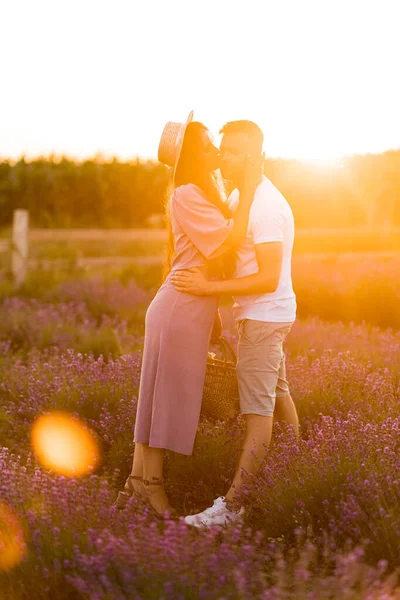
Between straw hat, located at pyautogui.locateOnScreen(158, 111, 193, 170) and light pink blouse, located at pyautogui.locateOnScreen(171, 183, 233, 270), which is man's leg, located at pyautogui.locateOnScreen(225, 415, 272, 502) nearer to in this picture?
light pink blouse, located at pyautogui.locateOnScreen(171, 183, 233, 270)

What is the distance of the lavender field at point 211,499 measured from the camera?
250 centimetres

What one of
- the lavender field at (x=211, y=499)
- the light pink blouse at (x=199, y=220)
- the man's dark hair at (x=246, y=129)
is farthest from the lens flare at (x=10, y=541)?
the man's dark hair at (x=246, y=129)

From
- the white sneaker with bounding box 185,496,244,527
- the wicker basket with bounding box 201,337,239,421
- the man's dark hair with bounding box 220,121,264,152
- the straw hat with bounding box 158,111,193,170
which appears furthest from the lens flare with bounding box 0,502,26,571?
the man's dark hair with bounding box 220,121,264,152

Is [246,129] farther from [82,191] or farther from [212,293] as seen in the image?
[82,191]

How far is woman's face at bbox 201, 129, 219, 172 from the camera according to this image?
376 cm

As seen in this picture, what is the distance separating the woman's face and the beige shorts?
0.77 m

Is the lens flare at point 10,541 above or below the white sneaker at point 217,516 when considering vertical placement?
above

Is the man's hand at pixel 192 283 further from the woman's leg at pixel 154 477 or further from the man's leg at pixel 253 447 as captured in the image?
the woman's leg at pixel 154 477

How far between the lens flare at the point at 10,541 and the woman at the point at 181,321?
747 mm

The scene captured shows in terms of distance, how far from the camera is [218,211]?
12.1ft

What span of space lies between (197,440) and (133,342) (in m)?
2.98

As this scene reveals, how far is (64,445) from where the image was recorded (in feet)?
15.3

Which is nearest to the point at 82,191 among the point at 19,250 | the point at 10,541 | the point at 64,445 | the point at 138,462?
the point at 19,250

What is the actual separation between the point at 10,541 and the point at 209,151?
1.95 metres
